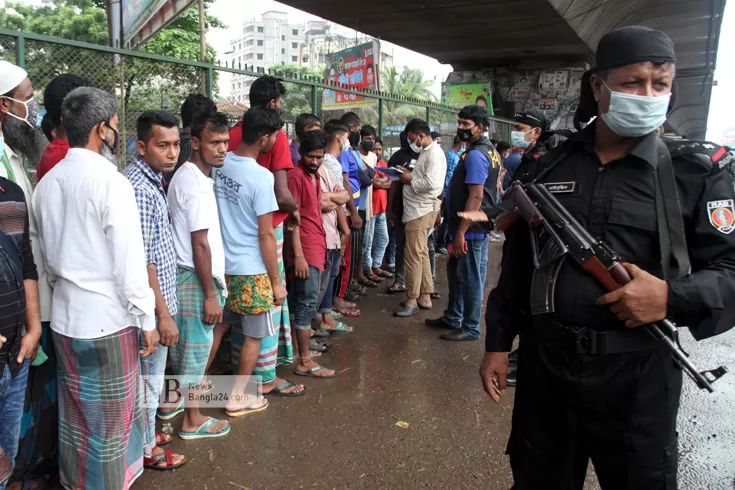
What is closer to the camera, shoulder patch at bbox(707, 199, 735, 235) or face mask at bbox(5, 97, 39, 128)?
shoulder patch at bbox(707, 199, 735, 235)

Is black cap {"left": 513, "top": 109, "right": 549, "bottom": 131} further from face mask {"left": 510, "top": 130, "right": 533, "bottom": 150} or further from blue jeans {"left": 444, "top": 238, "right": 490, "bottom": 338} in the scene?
blue jeans {"left": 444, "top": 238, "right": 490, "bottom": 338}

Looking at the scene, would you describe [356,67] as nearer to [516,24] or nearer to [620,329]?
[516,24]

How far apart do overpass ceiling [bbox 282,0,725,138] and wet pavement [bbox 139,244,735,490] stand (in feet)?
32.8

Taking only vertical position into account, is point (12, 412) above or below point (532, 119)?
below

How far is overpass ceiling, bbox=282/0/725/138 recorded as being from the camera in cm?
1216

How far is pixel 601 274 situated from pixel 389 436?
6.34 feet

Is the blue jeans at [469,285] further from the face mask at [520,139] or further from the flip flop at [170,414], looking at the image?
the flip flop at [170,414]

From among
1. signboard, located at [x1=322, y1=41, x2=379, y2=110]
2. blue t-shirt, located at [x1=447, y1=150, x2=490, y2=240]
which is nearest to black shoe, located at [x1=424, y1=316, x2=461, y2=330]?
blue t-shirt, located at [x1=447, y1=150, x2=490, y2=240]

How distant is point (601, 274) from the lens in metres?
1.60

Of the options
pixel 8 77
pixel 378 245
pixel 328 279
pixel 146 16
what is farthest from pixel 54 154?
pixel 378 245

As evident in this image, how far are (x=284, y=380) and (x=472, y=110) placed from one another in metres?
2.81

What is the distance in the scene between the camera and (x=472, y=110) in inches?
180

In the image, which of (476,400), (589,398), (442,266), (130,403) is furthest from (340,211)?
(442,266)

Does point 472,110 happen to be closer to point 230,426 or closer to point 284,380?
point 284,380
